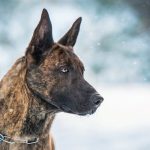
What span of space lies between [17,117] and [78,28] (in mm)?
1745

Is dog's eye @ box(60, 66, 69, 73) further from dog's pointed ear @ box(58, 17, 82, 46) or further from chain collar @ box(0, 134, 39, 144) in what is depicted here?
chain collar @ box(0, 134, 39, 144)

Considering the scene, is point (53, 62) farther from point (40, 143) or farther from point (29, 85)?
point (40, 143)

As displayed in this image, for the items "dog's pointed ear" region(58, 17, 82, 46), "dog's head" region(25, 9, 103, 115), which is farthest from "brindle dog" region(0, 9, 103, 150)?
"dog's pointed ear" region(58, 17, 82, 46)

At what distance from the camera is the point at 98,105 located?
7703mm

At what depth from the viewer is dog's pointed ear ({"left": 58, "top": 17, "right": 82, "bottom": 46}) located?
8531 mm

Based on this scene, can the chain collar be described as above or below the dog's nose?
below

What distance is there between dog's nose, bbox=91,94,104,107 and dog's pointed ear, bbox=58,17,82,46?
1148 mm

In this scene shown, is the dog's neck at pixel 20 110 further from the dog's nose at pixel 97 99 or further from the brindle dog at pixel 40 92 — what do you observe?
the dog's nose at pixel 97 99

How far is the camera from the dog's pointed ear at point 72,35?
8.53 m

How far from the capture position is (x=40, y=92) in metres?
7.79

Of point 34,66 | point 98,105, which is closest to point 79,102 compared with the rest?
point 98,105

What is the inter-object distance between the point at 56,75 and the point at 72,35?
0.93 m

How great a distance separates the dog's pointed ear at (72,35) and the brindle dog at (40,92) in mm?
411

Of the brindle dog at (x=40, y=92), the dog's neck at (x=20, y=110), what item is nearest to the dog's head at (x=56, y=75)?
the brindle dog at (x=40, y=92)
